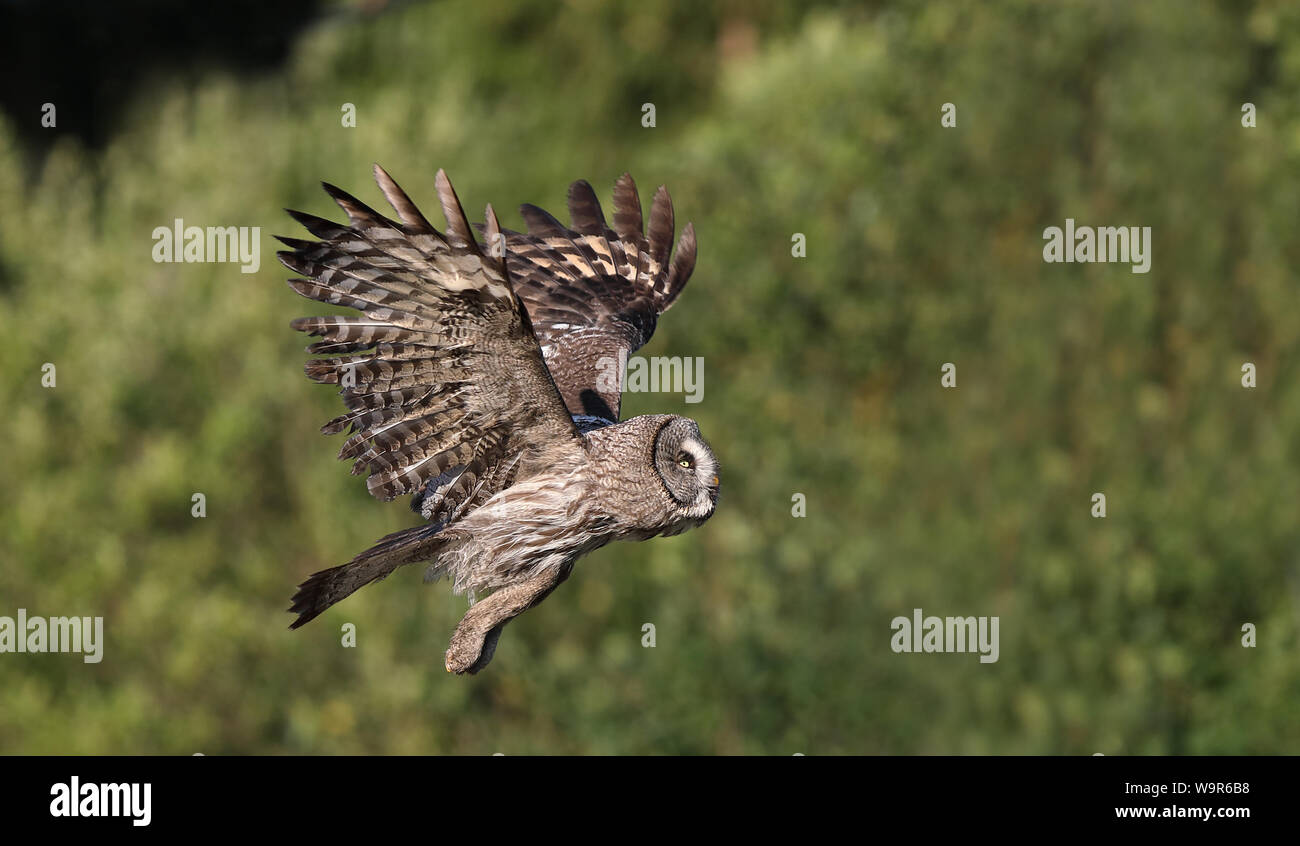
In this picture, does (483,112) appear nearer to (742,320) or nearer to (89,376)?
(742,320)

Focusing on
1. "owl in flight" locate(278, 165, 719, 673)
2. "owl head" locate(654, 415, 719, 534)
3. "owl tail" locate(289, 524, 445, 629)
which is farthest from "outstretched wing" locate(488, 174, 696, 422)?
"owl tail" locate(289, 524, 445, 629)

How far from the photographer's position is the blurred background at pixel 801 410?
16.5 metres

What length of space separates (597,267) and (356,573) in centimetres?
236

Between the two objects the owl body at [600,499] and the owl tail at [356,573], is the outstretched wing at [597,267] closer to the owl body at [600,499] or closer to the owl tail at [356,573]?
the owl body at [600,499]

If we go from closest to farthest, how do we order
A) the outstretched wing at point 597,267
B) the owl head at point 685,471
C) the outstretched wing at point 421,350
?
the outstretched wing at point 421,350 < the owl head at point 685,471 < the outstretched wing at point 597,267

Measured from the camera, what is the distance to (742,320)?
56.6ft

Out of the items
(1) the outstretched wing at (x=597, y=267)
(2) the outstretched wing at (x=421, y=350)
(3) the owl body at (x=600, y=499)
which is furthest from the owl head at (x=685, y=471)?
(1) the outstretched wing at (x=597, y=267)

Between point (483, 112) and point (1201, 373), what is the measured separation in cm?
802

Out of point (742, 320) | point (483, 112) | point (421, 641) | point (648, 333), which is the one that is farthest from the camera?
point (483, 112)

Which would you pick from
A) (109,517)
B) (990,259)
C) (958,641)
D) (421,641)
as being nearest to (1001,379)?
(990,259)

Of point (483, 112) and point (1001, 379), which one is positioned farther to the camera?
point (483, 112)

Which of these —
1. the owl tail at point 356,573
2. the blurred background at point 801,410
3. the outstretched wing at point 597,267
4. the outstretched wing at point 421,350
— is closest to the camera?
the outstretched wing at point 421,350

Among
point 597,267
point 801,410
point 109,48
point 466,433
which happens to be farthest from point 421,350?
point 109,48

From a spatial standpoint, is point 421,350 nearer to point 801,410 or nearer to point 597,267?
point 597,267
